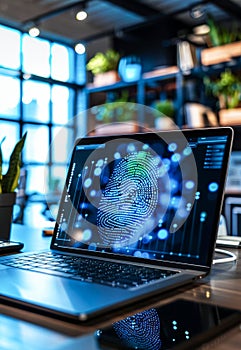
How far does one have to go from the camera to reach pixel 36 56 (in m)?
4.84

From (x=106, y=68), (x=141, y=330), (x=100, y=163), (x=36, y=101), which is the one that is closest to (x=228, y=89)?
→ (x=106, y=68)

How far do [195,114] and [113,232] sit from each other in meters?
2.82

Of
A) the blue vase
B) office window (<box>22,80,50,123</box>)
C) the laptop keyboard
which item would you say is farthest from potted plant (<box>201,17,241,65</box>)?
the laptop keyboard

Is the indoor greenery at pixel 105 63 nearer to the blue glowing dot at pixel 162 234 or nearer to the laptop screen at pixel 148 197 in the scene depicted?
the laptop screen at pixel 148 197

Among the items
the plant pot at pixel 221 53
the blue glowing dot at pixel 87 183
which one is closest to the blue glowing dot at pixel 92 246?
the blue glowing dot at pixel 87 183

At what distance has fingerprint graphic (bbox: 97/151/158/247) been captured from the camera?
2.16ft

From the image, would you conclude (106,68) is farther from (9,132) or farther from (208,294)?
(208,294)

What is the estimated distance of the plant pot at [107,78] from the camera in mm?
4215

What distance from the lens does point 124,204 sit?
2.25 feet

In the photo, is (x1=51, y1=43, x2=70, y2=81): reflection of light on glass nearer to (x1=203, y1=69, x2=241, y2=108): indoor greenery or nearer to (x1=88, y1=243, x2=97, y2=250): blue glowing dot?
(x1=203, y1=69, x2=241, y2=108): indoor greenery

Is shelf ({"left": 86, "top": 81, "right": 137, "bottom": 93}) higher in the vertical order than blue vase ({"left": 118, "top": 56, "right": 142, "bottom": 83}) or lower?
lower

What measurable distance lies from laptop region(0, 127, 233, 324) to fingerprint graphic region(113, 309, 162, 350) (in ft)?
0.08

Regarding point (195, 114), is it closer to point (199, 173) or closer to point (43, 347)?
point (199, 173)

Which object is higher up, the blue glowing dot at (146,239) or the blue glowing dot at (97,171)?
the blue glowing dot at (97,171)
